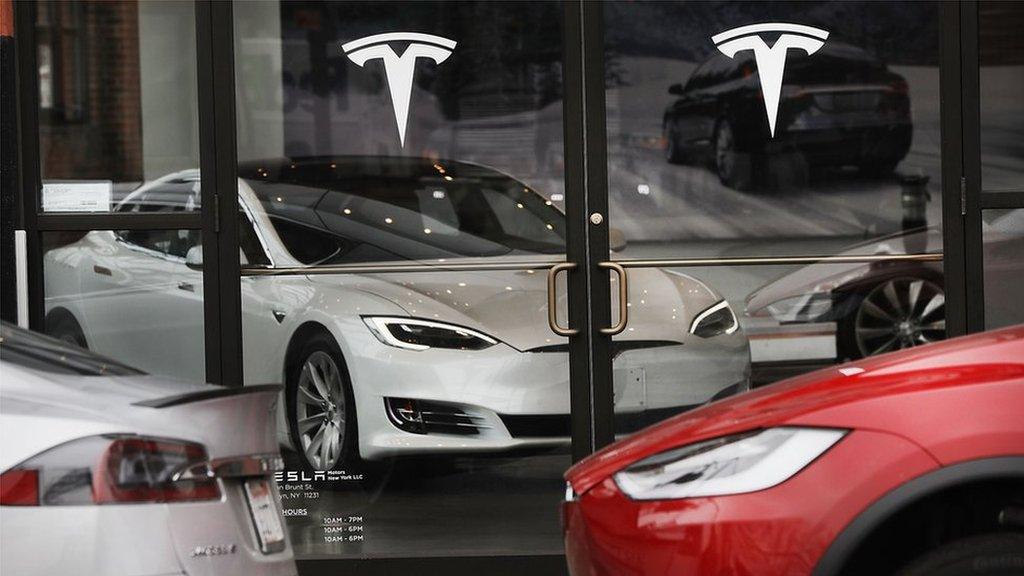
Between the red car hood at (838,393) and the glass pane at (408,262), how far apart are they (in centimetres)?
236

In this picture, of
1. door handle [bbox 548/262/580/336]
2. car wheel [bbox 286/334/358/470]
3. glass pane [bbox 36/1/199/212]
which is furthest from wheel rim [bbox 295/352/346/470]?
glass pane [bbox 36/1/199/212]

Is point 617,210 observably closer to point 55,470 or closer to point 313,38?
point 313,38

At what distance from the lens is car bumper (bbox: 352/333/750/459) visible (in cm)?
664

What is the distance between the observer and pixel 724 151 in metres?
6.86

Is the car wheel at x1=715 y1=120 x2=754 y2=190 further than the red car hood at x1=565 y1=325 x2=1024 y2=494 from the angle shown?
Yes

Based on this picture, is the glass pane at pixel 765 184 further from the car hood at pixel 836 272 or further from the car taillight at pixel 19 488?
the car taillight at pixel 19 488

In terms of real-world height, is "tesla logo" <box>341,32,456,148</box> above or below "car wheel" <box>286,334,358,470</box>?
above

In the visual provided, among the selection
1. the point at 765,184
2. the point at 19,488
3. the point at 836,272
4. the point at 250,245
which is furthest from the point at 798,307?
the point at 19,488

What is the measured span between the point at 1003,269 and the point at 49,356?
430 cm

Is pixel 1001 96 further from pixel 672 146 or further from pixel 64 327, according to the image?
pixel 64 327

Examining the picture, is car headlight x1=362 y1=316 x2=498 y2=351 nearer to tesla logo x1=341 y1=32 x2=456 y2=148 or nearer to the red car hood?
tesla logo x1=341 y1=32 x2=456 y2=148

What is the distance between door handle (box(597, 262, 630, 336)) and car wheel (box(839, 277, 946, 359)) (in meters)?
1.01

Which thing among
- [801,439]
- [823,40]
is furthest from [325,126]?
[801,439]

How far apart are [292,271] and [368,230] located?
15.3 inches
